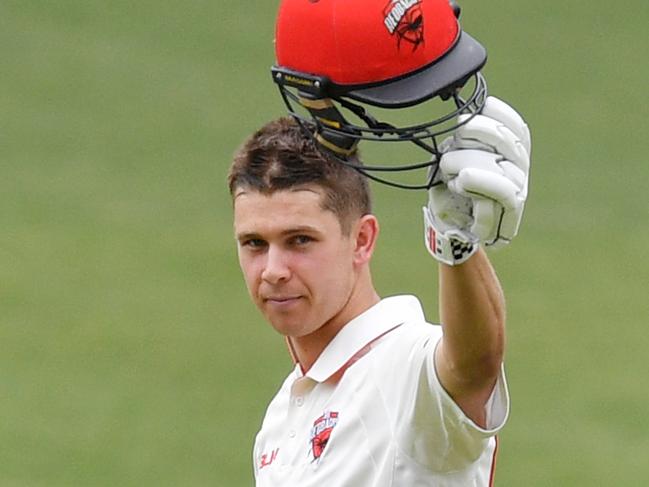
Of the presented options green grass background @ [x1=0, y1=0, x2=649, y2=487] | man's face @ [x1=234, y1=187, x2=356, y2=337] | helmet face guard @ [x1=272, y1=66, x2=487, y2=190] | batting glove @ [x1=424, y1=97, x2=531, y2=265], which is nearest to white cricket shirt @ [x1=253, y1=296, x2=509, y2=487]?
man's face @ [x1=234, y1=187, x2=356, y2=337]

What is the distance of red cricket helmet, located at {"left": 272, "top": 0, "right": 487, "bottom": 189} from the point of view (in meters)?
4.38

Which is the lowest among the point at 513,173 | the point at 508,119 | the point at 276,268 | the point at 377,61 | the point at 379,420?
the point at 379,420

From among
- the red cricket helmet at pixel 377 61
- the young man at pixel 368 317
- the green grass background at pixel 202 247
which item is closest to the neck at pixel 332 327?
the young man at pixel 368 317

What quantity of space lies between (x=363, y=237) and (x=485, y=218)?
3.71ft

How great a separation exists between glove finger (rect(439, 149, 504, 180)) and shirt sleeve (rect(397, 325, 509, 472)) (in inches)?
25.7

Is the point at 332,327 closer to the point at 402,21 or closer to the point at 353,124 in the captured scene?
the point at 353,124

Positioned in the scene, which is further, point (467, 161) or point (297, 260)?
point (297, 260)

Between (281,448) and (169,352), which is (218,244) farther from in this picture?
(281,448)

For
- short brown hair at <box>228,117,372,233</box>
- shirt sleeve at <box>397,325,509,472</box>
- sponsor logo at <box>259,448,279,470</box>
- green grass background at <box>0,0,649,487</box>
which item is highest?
green grass background at <box>0,0,649,487</box>

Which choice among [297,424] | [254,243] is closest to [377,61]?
[254,243]

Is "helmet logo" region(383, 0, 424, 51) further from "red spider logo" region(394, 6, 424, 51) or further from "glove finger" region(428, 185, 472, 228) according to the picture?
"glove finger" region(428, 185, 472, 228)

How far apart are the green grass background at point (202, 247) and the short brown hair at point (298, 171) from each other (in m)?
4.52

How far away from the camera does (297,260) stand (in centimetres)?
511

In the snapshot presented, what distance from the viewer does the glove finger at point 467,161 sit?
4129mm
